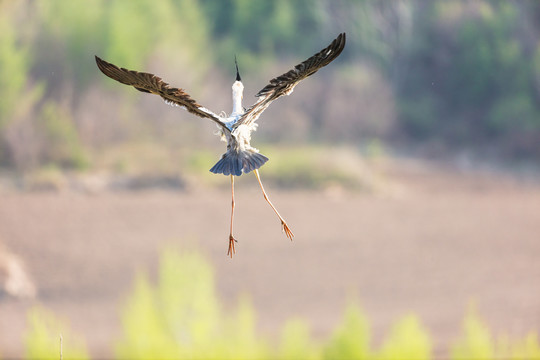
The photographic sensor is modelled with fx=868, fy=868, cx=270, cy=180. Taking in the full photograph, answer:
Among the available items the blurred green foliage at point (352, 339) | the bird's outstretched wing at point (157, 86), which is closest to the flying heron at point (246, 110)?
the bird's outstretched wing at point (157, 86)

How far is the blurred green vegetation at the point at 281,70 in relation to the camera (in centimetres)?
2461

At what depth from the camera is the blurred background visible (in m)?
14.5

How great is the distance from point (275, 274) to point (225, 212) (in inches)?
148

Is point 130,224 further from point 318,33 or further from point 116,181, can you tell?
point 318,33

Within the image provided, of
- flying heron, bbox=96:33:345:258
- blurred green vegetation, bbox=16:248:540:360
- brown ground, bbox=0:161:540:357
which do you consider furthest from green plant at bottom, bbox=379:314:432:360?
flying heron, bbox=96:33:345:258

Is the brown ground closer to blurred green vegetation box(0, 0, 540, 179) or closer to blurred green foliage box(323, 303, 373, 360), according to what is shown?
blurred green vegetation box(0, 0, 540, 179)

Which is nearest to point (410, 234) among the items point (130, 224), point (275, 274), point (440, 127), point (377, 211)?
point (377, 211)

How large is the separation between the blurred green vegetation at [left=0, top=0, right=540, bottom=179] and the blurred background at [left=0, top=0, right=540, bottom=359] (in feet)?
0.26

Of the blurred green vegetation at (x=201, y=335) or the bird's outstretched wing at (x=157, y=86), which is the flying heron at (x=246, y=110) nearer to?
the bird's outstretched wing at (x=157, y=86)

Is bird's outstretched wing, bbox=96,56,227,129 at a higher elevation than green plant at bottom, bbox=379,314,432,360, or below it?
higher

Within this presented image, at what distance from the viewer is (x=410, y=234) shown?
20.5 m

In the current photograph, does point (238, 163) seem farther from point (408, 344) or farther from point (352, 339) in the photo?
point (352, 339)

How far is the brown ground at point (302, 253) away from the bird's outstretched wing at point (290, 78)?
35.4 feet

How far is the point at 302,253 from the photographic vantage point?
1891 cm
